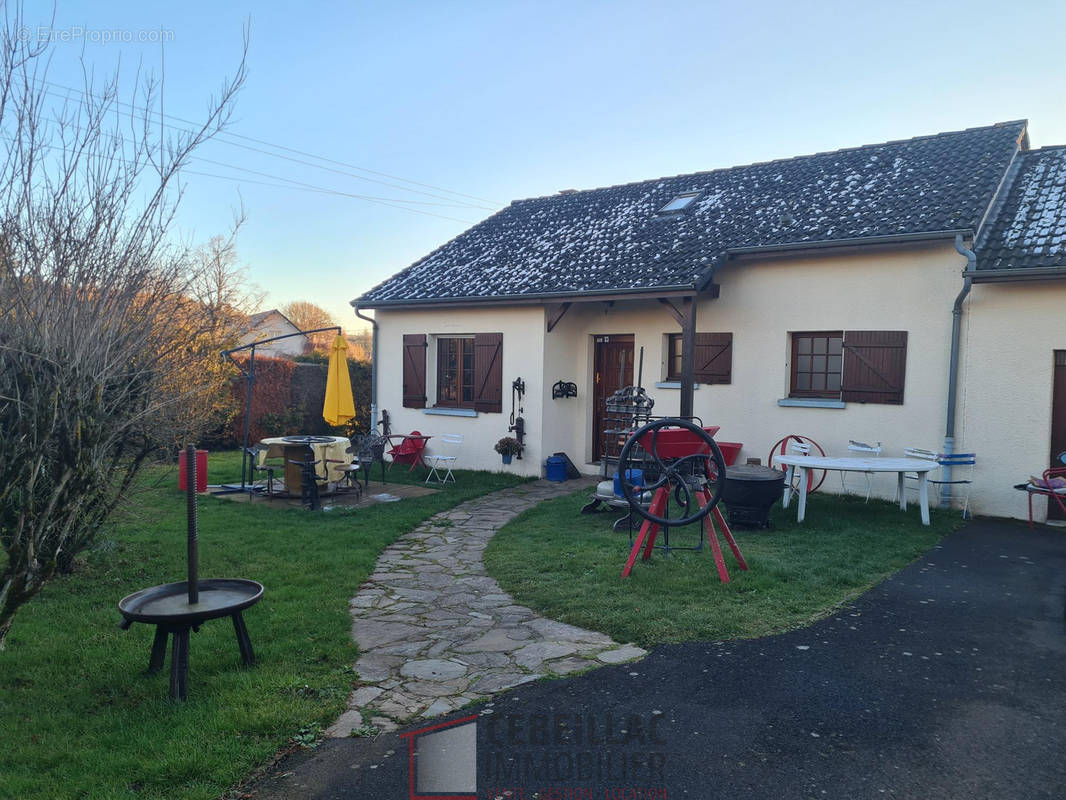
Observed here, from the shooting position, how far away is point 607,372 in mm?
12070

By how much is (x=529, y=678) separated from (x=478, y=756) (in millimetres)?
Answer: 874

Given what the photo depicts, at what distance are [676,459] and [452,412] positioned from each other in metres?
7.37

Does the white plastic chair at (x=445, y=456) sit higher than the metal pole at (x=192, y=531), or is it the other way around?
the metal pole at (x=192, y=531)

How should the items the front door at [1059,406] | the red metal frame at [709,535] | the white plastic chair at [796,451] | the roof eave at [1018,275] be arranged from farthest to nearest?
the white plastic chair at [796,451] → the front door at [1059,406] → the roof eave at [1018,275] → the red metal frame at [709,535]

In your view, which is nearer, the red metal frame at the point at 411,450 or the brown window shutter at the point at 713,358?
the brown window shutter at the point at 713,358

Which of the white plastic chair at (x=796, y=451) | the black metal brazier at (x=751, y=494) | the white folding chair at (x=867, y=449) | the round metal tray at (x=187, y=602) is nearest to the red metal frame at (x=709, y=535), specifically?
the black metal brazier at (x=751, y=494)

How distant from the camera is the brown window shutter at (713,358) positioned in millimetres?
10547

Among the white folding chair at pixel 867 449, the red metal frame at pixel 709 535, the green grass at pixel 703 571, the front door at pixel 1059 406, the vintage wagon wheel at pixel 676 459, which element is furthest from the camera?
the white folding chair at pixel 867 449

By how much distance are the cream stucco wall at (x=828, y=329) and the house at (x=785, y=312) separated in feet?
0.07

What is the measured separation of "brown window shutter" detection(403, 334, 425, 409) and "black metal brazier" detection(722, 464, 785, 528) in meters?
7.02

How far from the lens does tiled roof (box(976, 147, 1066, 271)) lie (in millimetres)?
8203

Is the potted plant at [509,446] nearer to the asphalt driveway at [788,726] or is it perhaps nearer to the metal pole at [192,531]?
the asphalt driveway at [788,726]

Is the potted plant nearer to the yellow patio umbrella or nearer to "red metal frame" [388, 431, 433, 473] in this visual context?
"red metal frame" [388, 431, 433, 473]

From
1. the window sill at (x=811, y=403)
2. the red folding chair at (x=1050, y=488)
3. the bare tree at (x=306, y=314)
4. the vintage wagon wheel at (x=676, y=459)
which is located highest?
the bare tree at (x=306, y=314)
